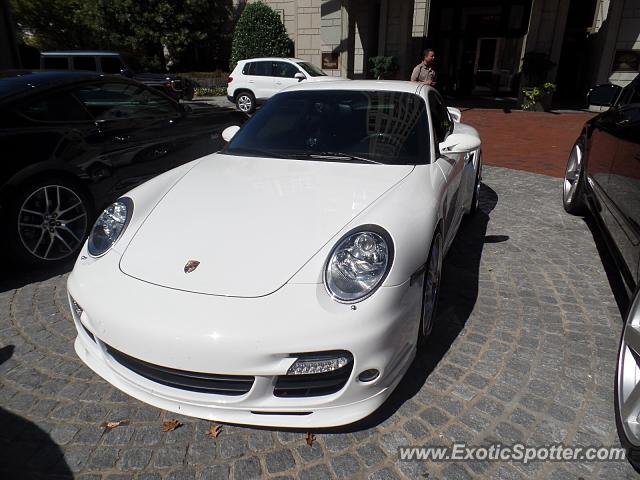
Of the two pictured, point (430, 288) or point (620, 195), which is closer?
point (430, 288)

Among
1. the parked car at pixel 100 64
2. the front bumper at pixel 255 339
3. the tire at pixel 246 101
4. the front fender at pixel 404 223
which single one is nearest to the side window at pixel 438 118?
the front fender at pixel 404 223

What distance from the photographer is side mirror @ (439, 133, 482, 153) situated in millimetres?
3031

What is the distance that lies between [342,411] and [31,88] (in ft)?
12.3

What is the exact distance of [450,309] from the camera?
3.15 meters

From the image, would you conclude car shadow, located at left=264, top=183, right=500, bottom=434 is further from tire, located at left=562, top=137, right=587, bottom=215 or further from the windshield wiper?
the windshield wiper

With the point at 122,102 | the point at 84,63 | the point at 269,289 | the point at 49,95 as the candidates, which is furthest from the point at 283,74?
the point at 269,289

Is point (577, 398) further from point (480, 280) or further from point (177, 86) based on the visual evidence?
point (177, 86)

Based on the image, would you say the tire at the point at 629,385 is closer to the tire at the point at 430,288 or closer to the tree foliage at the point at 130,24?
the tire at the point at 430,288

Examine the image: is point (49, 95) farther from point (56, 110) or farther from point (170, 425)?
point (170, 425)

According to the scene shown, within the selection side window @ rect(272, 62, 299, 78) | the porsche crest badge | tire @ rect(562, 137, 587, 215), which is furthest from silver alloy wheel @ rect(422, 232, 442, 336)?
side window @ rect(272, 62, 299, 78)

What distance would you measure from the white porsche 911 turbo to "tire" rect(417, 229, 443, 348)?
20 mm

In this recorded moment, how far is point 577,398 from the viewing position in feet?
7.68

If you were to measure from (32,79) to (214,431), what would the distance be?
142 inches

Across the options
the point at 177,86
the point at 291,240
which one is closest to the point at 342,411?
the point at 291,240
